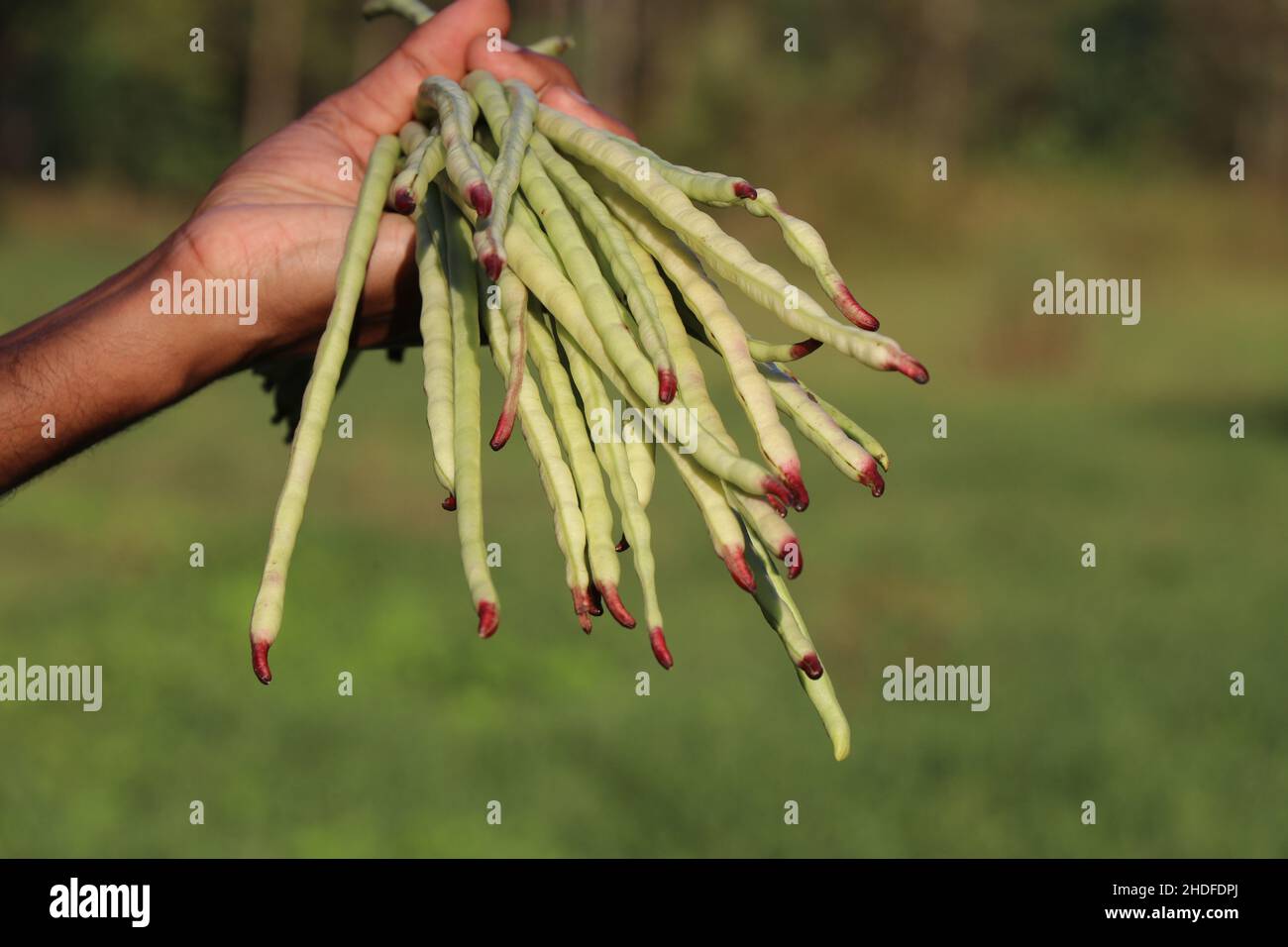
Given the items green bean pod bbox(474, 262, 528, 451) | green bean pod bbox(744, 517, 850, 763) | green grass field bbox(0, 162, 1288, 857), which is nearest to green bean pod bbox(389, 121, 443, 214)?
green bean pod bbox(474, 262, 528, 451)

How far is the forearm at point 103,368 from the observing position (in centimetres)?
224

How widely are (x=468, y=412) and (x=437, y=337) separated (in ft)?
0.38

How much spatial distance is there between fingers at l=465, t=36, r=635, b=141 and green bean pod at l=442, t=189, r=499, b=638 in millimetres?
408

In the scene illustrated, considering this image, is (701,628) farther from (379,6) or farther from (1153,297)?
(1153,297)

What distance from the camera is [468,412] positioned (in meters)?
1.79

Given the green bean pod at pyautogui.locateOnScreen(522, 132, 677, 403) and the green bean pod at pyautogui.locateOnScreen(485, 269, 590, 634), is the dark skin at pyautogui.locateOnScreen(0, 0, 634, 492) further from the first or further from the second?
the green bean pod at pyautogui.locateOnScreen(485, 269, 590, 634)

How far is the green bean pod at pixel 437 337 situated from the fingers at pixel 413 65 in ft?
1.62

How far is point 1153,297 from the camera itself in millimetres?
20438

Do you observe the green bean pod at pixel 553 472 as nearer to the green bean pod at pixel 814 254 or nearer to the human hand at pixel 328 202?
the green bean pod at pixel 814 254

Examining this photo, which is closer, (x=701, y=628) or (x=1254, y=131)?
(x=701, y=628)

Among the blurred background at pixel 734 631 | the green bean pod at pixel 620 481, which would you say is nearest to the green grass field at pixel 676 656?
the blurred background at pixel 734 631

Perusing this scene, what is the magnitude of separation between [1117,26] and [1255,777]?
31.1 metres

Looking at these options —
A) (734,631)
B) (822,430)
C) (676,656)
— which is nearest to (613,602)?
(822,430)
